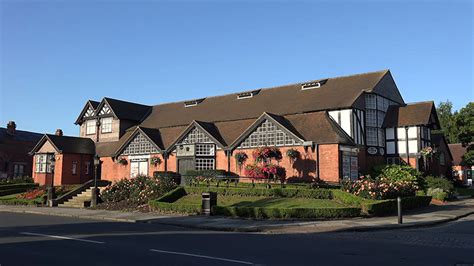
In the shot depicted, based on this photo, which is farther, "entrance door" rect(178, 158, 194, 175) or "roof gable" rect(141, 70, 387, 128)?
"entrance door" rect(178, 158, 194, 175)

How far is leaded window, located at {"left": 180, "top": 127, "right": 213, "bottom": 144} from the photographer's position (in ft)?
120

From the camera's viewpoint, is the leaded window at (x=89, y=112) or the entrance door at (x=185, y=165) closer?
the entrance door at (x=185, y=165)

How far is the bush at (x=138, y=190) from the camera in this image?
2791cm

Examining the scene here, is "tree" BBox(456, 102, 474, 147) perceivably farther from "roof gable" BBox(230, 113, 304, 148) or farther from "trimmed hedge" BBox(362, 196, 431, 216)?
"trimmed hedge" BBox(362, 196, 431, 216)

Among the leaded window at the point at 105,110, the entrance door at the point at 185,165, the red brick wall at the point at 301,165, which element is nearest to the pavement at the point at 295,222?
the red brick wall at the point at 301,165

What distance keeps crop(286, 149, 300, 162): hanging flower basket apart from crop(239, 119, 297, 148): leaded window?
860 mm

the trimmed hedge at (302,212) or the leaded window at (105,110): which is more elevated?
the leaded window at (105,110)

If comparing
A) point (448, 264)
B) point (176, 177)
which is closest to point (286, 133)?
point (176, 177)

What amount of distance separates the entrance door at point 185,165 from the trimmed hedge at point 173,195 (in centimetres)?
785

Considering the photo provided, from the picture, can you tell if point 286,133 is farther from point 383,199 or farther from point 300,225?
point 300,225

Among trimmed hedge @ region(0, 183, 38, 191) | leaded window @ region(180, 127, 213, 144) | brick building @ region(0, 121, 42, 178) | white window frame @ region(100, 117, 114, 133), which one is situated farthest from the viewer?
brick building @ region(0, 121, 42, 178)

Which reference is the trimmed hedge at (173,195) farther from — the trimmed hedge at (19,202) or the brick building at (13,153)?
the brick building at (13,153)

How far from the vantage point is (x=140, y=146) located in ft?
133

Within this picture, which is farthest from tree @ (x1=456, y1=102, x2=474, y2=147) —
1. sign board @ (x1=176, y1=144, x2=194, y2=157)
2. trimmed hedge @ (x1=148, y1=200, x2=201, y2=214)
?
trimmed hedge @ (x1=148, y1=200, x2=201, y2=214)
